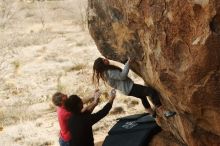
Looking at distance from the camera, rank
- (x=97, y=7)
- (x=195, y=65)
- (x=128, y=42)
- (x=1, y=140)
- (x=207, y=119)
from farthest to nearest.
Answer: (x=1, y=140) < (x=97, y=7) < (x=128, y=42) < (x=207, y=119) < (x=195, y=65)

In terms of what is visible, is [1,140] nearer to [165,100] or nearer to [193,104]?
[165,100]

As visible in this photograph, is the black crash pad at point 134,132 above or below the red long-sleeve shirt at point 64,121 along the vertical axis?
below

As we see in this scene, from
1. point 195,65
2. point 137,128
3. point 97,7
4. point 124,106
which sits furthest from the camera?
point 124,106

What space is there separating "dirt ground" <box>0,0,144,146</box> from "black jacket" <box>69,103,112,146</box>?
241 cm

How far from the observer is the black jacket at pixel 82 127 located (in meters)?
5.82

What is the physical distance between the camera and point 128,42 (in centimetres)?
568

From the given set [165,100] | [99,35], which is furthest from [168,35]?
[99,35]

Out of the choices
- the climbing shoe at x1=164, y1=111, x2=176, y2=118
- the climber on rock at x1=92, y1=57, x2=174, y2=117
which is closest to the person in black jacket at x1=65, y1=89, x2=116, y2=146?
the climber on rock at x1=92, y1=57, x2=174, y2=117

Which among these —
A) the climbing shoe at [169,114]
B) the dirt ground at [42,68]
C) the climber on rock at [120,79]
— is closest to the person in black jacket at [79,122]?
the climber on rock at [120,79]

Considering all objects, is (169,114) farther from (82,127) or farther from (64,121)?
(64,121)

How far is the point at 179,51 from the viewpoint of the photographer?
461 centimetres

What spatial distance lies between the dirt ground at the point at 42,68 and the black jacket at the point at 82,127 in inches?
94.8

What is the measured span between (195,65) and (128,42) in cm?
140

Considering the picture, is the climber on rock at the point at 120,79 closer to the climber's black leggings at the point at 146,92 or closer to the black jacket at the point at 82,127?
the climber's black leggings at the point at 146,92
